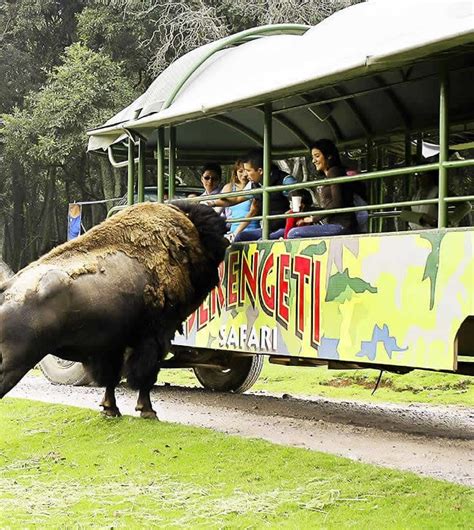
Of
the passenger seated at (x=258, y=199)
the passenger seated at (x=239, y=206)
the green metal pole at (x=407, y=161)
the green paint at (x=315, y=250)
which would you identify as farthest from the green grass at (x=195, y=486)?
the green metal pole at (x=407, y=161)

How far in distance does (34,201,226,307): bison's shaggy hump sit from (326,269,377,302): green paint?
59.6 inches

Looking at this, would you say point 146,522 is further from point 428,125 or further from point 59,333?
point 428,125

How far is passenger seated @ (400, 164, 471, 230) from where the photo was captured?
307 inches

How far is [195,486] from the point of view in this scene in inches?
265

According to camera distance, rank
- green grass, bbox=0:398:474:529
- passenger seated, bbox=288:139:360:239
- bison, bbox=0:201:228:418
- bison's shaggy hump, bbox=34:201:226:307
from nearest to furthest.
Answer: green grass, bbox=0:398:474:529
bison, bbox=0:201:228:418
passenger seated, bbox=288:139:360:239
bison's shaggy hump, bbox=34:201:226:307

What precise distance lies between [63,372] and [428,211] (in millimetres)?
6327

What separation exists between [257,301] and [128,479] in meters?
2.44

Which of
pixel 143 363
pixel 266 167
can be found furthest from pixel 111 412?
pixel 266 167

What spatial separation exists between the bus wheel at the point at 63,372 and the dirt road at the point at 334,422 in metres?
0.15

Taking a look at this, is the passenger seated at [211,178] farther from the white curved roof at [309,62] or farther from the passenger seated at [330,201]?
the passenger seated at [330,201]

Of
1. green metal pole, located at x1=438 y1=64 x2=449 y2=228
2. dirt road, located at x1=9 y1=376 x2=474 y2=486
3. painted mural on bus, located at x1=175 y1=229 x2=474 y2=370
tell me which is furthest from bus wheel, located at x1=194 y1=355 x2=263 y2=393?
green metal pole, located at x1=438 y1=64 x2=449 y2=228

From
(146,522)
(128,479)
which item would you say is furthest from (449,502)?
(128,479)

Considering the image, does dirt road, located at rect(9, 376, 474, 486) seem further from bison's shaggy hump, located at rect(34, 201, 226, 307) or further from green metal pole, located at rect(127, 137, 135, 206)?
green metal pole, located at rect(127, 137, 135, 206)

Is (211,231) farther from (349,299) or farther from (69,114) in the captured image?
(69,114)
